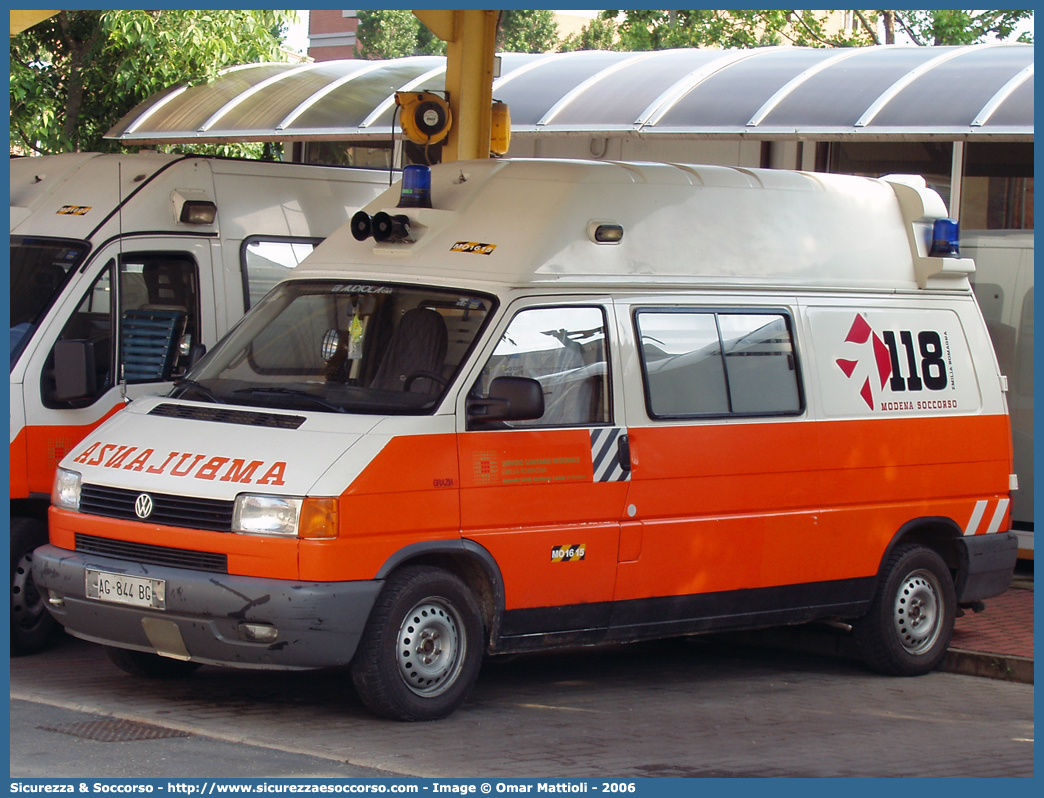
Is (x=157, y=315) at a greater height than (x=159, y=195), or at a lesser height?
lesser

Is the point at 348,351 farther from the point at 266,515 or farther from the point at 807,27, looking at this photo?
the point at 807,27

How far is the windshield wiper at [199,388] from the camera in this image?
7.37 m

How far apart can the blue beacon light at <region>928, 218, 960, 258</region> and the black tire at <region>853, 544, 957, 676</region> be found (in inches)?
70.4

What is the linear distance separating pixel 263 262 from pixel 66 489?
2749mm

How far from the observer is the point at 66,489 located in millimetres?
7223

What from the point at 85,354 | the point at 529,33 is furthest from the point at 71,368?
the point at 529,33

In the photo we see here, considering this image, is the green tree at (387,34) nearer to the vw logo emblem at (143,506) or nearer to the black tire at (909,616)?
→ the black tire at (909,616)

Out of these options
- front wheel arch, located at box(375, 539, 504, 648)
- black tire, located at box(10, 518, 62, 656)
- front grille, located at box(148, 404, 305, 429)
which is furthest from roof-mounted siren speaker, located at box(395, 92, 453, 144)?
front wheel arch, located at box(375, 539, 504, 648)

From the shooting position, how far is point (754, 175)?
863cm

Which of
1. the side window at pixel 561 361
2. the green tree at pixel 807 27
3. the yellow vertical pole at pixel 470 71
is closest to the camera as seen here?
the side window at pixel 561 361

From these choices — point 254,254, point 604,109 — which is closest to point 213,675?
point 254,254

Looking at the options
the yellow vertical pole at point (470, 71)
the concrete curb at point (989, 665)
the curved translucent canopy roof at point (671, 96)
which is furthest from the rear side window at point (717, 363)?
the curved translucent canopy roof at point (671, 96)

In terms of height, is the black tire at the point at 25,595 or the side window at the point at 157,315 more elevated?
the side window at the point at 157,315

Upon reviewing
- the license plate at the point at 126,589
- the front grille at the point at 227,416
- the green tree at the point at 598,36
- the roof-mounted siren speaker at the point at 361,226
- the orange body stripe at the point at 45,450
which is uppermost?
the green tree at the point at 598,36
